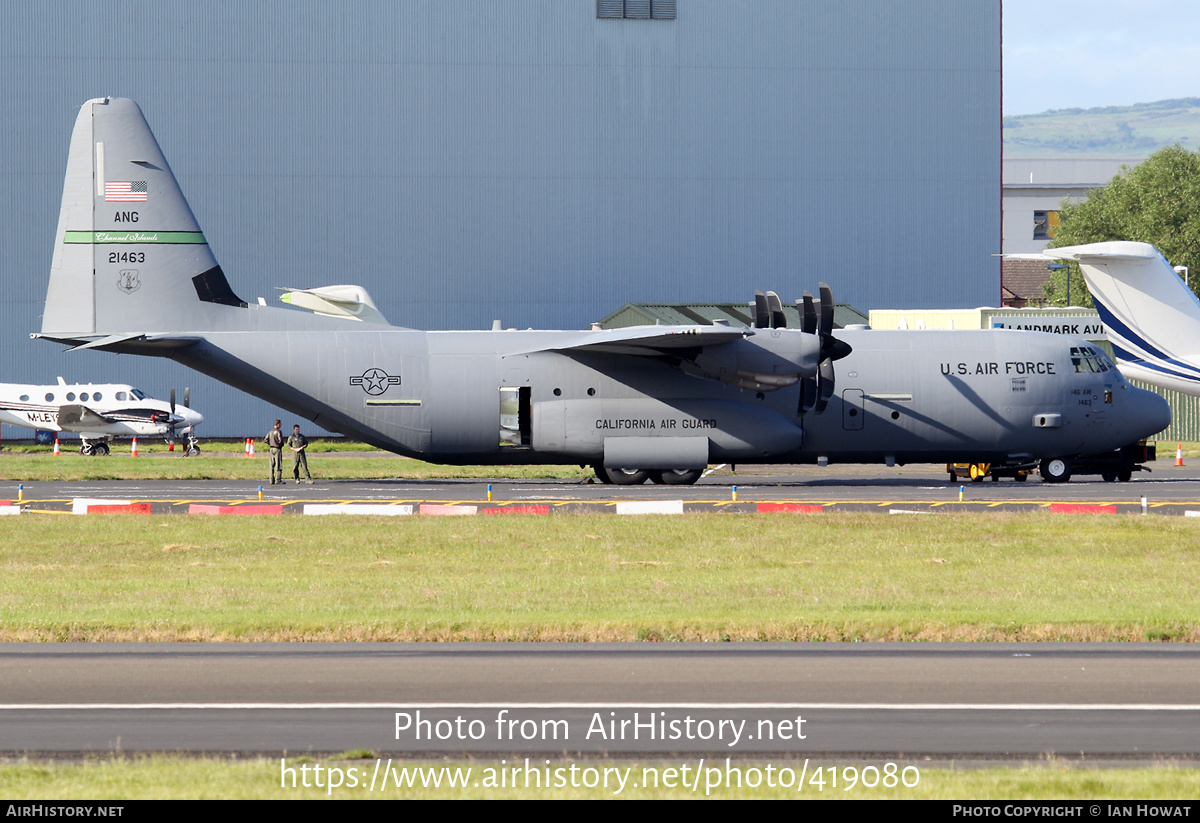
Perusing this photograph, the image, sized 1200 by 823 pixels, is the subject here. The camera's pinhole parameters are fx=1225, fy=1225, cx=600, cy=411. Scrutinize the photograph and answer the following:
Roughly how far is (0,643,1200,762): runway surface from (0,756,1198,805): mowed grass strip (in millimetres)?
468

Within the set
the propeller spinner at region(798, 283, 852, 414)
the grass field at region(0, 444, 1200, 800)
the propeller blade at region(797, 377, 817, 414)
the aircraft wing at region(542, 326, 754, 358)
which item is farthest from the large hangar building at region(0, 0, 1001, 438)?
the grass field at region(0, 444, 1200, 800)

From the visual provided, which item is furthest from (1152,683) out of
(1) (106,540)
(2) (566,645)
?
(1) (106,540)

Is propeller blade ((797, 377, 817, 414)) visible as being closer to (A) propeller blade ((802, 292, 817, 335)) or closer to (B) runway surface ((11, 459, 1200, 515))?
(A) propeller blade ((802, 292, 817, 335))

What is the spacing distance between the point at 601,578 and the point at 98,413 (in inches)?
1712

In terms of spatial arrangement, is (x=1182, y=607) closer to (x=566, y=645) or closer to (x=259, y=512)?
(x=566, y=645)

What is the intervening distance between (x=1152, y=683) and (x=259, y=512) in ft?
69.1

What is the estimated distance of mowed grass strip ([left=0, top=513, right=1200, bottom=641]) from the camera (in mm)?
14984

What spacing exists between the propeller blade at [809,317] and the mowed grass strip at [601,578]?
8528 millimetres

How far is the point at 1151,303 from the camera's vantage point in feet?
105

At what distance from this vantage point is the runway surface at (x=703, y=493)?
1153 inches

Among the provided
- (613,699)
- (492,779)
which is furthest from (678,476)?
(492,779)

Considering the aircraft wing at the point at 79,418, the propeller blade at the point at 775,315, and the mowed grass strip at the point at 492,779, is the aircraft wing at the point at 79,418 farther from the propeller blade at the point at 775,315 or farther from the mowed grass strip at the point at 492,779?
the mowed grass strip at the point at 492,779

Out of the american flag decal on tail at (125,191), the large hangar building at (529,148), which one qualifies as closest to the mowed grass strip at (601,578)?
the american flag decal on tail at (125,191)

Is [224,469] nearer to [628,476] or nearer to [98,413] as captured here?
[98,413]
